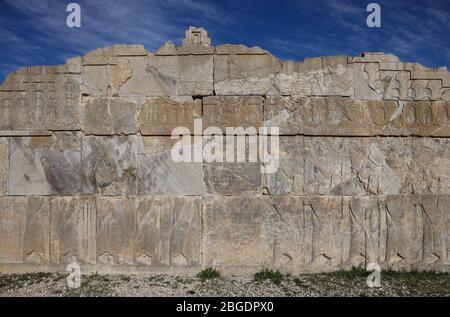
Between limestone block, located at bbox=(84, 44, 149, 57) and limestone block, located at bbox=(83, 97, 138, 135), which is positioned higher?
limestone block, located at bbox=(84, 44, 149, 57)

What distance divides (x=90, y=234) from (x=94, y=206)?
499 millimetres

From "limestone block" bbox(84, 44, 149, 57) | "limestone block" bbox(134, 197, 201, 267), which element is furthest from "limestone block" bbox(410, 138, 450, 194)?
"limestone block" bbox(84, 44, 149, 57)

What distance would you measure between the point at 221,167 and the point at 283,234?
162 centimetres

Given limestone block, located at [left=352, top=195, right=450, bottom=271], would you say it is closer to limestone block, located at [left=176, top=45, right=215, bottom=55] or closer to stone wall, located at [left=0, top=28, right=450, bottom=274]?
stone wall, located at [left=0, top=28, right=450, bottom=274]

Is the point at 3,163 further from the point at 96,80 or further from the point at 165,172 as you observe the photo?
the point at 165,172

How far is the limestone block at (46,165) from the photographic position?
6.55 metres

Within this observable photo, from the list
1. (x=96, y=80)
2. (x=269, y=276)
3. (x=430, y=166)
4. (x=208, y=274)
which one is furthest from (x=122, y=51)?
(x=430, y=166)

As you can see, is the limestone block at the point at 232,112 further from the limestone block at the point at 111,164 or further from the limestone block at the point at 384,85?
the limestone block at the point at 384,85

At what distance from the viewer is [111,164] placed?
653cm

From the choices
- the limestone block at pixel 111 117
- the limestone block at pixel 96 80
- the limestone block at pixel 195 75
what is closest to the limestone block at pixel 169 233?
the limestone block at pixel 111 117

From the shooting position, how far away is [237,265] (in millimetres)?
6414

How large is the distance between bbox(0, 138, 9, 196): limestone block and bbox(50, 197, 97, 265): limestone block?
3.58 ft

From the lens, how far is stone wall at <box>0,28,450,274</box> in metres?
6.45

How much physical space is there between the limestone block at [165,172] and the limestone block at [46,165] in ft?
3.91
